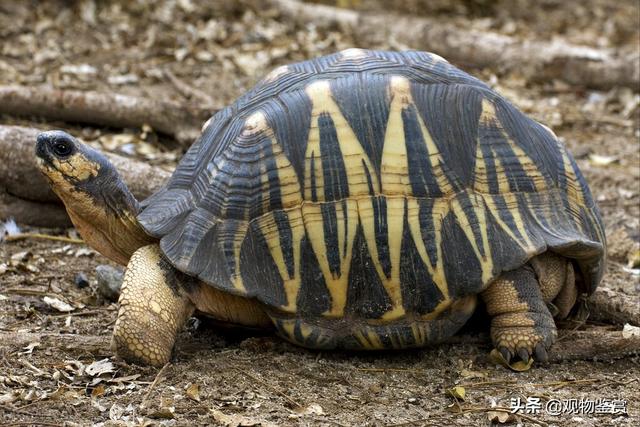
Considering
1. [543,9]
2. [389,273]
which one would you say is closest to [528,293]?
[389,273]

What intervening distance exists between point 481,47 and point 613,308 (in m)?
5.89

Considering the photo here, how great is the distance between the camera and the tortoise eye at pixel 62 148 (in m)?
4.52

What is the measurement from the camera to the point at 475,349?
4.82 m

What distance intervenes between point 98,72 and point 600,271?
19.5ft

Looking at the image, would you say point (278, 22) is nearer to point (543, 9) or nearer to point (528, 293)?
point (543, 9)

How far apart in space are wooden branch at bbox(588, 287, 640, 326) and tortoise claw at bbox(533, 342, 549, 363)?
2.50 feet

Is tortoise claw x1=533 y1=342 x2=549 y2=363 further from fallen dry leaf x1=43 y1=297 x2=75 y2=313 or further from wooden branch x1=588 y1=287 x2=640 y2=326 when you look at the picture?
fallen dry leaf x1=43 y1=297 x2=75 y2=313

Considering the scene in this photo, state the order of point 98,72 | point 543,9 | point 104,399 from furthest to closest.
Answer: point 543,9 < point 98,72 < point 104,399

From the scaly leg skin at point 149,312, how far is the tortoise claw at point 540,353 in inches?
68.9

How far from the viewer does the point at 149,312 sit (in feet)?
14.3

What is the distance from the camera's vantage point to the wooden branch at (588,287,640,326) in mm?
5172

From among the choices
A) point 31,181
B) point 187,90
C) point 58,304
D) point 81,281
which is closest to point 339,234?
point 58,304

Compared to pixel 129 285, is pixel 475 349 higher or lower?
lower

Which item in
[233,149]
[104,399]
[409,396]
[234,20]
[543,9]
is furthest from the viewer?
[543,9]
